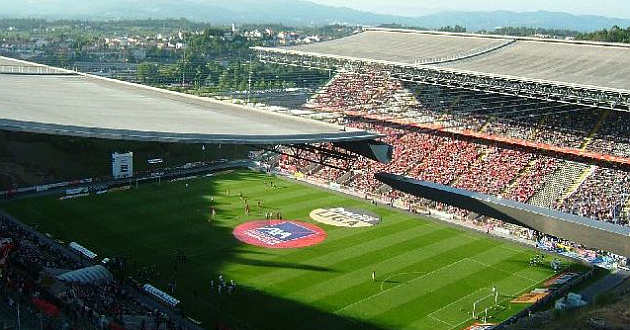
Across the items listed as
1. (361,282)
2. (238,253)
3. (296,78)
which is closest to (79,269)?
(238,253)

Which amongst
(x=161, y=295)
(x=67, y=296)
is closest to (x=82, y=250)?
(x=161, y=295)

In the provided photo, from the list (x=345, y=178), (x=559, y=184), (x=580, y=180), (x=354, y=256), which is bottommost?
(x=354, y=256)

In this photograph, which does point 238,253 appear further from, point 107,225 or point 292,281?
point 107,225

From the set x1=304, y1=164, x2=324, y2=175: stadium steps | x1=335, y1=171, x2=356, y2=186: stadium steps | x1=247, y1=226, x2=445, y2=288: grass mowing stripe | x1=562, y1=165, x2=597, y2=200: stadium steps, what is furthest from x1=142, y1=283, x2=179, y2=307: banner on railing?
x1=562, y1=165, x2=597, y2=200: stadium steps

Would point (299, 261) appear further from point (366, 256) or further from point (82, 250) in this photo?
point (82, 250)

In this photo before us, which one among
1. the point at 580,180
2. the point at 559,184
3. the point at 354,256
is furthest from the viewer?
the point at 559,184
